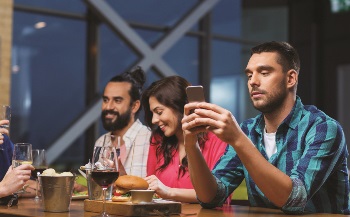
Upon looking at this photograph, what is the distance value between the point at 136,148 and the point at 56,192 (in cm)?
188

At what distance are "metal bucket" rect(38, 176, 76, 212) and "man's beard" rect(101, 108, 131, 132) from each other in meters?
2.15

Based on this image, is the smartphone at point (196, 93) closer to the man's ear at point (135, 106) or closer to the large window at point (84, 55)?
the man's ear at point (135, 106)

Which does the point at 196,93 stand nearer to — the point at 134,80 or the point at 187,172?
the point at 187,172

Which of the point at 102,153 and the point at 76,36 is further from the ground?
the point at 76,36

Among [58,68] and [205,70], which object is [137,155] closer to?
[58,68]

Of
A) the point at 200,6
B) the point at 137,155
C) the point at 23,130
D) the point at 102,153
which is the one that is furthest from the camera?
the point at 200,6

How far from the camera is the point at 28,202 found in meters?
2.94

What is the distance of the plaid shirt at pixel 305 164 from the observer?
2.47m

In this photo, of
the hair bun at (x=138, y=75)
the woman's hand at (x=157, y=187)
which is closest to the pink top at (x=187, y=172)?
the woman's hand at (x=157, y=187)

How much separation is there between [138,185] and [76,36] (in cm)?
517

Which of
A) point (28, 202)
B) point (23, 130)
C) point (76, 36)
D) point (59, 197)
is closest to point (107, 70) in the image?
point (76, 36)

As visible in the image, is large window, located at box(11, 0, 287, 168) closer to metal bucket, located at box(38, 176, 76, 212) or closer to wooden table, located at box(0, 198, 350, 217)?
wooden table, located at box(0, 198, 350, 217)

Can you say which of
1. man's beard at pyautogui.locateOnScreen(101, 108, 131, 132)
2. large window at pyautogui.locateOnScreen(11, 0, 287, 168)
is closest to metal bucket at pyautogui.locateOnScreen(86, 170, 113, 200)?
man's beard at pyautogui.locateOnScreen(101, 108, 131, 132)

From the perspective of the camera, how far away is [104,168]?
91.9 inches
